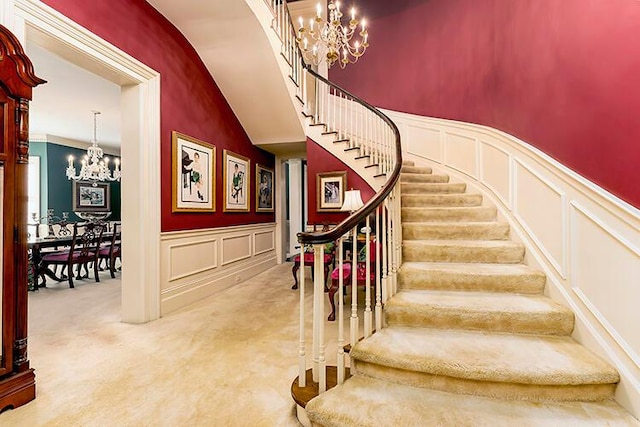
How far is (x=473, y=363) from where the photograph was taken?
1.56m

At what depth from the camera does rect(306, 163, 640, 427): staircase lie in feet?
4.61

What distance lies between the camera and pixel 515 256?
2.52 metres

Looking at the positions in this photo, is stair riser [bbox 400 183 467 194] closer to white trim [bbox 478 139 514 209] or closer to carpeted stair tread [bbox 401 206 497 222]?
white trim [bbox 478 139 514 209]

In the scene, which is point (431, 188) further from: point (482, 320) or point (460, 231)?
point (482, 320)

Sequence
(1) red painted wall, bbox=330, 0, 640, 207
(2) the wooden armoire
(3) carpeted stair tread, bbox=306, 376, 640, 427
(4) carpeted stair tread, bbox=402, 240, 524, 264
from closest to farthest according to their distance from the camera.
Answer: (3) carpeted stair tread, bbox=306, 376, 640, 427
(1) red painted wall, bbox=330, 0, 640, 207
(2) the wooden armoire
(4) carpeted stair tread, bbox=402, 240, 524, 264

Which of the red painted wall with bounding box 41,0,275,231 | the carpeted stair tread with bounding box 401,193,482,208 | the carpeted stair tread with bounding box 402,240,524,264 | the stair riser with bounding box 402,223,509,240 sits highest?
the red painted wall with bounding box 41,0,275,231

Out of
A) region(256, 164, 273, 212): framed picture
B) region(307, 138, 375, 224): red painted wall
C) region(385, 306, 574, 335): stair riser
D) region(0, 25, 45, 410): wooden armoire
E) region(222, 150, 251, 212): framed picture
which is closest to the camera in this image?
region(0, 25, 45, 410): wooden armoire

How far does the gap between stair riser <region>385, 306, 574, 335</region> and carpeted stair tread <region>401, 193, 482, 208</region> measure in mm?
1684

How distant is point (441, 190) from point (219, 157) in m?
3.05

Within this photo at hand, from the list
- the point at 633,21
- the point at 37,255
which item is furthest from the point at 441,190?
the point at 37,255

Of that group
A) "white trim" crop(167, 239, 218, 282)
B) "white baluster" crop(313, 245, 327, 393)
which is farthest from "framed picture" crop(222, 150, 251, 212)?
"white baluster" crop(313, 245, 327, 393)

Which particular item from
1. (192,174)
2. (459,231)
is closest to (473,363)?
(459,231)

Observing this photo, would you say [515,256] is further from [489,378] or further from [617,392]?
[489,378]

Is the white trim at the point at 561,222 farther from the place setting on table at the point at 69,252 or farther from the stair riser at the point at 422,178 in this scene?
the place setting on table at the point at 69,252
